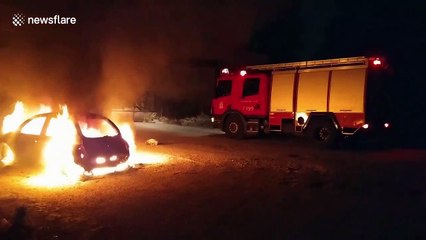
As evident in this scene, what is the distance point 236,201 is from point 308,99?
312 inches

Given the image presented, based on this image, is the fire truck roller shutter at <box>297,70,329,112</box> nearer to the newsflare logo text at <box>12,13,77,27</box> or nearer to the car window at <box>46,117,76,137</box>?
the car window at <box>46,117,76,137</box>

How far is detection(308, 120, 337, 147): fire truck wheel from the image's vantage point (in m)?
13.2

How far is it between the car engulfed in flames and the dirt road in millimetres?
292

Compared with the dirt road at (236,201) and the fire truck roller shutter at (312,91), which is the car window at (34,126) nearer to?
the dirt road at (236,201)

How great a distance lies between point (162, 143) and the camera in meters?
14.1

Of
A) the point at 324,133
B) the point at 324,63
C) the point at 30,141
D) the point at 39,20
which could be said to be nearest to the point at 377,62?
the point at 324,63

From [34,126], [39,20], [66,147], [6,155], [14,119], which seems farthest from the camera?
[39,20]

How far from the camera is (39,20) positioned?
18.5m

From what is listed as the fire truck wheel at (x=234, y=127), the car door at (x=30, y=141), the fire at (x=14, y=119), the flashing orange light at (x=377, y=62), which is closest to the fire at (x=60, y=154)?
the car door at (x=30, y=141)

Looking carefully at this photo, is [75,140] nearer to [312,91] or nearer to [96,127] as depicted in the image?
[96,127]

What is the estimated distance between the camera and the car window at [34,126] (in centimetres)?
899

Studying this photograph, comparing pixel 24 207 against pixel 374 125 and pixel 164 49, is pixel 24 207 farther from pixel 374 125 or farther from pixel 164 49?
pixel 164 49

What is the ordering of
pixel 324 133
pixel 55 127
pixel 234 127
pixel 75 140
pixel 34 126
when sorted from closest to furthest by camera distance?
1. pixel 75 140
2. pixel 55 127
3. pixel 34 126
4. pixel 324 133
5. pixel 234 127

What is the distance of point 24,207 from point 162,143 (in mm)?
8052
